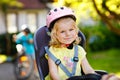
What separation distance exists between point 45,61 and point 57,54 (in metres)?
0.33

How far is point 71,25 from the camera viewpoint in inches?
182

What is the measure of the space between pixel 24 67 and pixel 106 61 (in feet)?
26.7

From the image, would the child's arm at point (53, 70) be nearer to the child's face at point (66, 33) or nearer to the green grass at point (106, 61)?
the child's face at point (66, 33)

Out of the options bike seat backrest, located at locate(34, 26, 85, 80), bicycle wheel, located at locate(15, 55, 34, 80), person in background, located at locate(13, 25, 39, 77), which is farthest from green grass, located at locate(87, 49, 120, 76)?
bike seat backrest, located at locate(34, 26, 85, 80)

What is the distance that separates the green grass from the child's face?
11396mm

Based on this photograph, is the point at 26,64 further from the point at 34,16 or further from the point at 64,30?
the point at 34,16

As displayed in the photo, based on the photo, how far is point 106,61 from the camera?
2111cm

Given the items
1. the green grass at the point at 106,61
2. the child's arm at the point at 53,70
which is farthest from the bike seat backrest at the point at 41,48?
the green grass at the point at 106,61

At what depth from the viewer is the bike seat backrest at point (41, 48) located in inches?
200

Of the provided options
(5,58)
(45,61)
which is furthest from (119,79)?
(5,58)

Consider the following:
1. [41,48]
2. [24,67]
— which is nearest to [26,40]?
[24,67]

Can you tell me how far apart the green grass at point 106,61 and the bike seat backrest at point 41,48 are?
10788 mm

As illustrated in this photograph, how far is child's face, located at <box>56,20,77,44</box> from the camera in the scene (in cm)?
460

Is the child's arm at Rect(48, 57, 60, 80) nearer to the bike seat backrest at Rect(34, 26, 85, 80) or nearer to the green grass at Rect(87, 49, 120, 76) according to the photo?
the bike seat backrest at Rect(34, 26, 85, 80)
